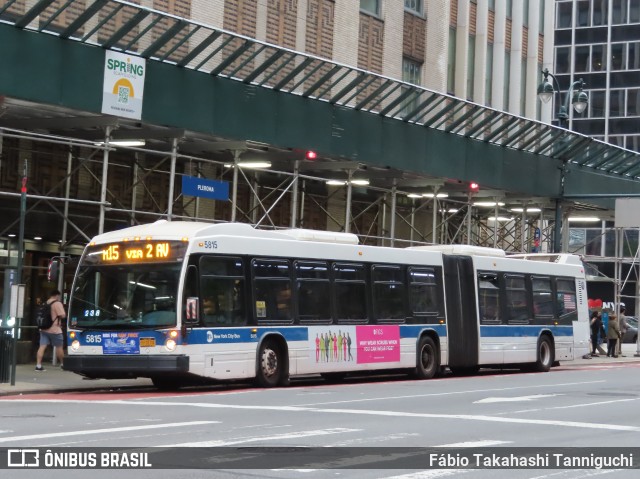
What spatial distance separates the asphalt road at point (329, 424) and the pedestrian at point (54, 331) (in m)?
3.60

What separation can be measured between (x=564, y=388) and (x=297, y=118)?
1028 cm

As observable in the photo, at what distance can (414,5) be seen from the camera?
137 ft

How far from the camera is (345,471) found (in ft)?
35.9

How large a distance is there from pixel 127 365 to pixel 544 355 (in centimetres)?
1425

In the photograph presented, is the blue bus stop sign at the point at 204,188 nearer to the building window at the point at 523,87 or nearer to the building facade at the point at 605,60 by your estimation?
the building window at the point at 523,87

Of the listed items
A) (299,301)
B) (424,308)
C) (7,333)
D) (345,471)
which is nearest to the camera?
(345,471)

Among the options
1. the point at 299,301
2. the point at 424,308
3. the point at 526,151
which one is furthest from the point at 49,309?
the point at 526,151

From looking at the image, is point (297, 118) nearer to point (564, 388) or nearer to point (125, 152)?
point (125, 152)

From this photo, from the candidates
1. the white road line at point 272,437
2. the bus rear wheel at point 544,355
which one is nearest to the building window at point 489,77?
the bus rear wheel at point 544,355

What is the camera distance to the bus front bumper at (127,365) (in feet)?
68.1

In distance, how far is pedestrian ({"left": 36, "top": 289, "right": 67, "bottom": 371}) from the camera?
82.6 ft

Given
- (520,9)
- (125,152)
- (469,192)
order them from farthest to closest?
(520,9)
(469,192)
(125,152)

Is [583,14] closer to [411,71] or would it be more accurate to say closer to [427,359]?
[411,71]

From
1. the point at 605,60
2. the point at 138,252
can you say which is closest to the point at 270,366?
the point at 138,252
